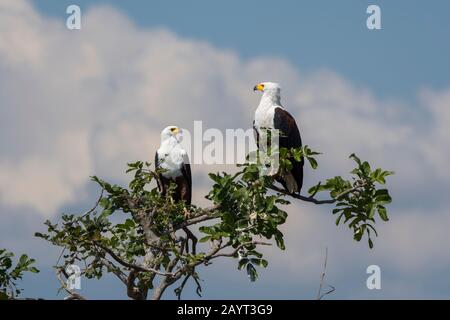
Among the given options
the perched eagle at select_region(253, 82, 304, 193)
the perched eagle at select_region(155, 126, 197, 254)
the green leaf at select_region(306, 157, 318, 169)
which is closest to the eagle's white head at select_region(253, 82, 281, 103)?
the perched eagle at select_region(253, 82, 304, 193)

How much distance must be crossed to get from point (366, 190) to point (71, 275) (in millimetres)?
3556

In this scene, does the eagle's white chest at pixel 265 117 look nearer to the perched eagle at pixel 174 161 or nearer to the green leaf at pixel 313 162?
the perched eagle at pixel 174 161

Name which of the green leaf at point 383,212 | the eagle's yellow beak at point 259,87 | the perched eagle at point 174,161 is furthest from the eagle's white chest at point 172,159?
the green leaf at point 383,212

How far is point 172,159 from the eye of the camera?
13.5m

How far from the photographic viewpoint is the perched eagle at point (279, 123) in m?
13.1

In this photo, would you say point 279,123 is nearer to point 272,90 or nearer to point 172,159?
point 272,90

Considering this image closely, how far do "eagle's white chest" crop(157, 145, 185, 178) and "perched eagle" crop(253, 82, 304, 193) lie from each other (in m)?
1.21

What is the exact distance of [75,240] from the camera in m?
10.1

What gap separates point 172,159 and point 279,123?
67.1 inches

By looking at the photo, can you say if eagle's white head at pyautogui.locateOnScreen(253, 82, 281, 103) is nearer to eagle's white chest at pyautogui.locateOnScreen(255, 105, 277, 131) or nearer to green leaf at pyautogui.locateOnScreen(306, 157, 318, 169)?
eagle's white chest at pyautogui.locateOnScreen(255, 105, 277, 131)

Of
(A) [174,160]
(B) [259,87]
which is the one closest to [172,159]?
(A) [174,160]
